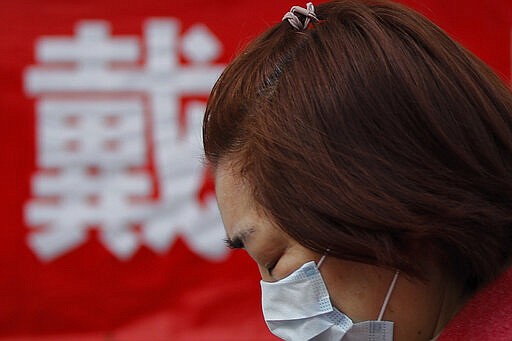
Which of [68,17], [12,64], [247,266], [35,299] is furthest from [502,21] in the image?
[35,299]

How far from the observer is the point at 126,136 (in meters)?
2.14

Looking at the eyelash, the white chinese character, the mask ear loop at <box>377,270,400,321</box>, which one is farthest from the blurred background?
the mask ear loop at <box>377,270,400,321</box>

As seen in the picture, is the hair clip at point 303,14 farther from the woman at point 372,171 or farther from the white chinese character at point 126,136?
the white chinese character at point 126,136

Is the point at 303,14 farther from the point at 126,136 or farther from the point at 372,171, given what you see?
the point at 126,136

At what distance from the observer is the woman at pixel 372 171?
2.65ft

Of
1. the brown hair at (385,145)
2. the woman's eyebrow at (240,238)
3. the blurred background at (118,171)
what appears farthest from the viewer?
the blurred background at (118,171)

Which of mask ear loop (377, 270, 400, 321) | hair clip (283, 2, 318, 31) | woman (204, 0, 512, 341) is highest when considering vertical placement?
hair clip (283, 2, 318, 31)

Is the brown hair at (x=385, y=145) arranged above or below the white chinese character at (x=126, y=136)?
above

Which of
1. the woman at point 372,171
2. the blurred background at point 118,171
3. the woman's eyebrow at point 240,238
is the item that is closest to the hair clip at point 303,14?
the woman at point 372,171

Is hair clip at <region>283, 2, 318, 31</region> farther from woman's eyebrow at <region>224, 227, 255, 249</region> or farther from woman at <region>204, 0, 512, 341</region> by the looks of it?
woman's eyebrow at <region>224, 227, 255, 249</region>

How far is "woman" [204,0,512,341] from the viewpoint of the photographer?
0.81 m

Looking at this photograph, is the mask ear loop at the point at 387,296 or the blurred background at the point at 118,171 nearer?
the mask ear loop at the point at 387,296

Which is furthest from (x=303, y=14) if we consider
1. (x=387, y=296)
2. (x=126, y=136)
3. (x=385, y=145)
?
(x=126, y=136)

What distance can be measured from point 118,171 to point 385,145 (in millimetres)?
1413
